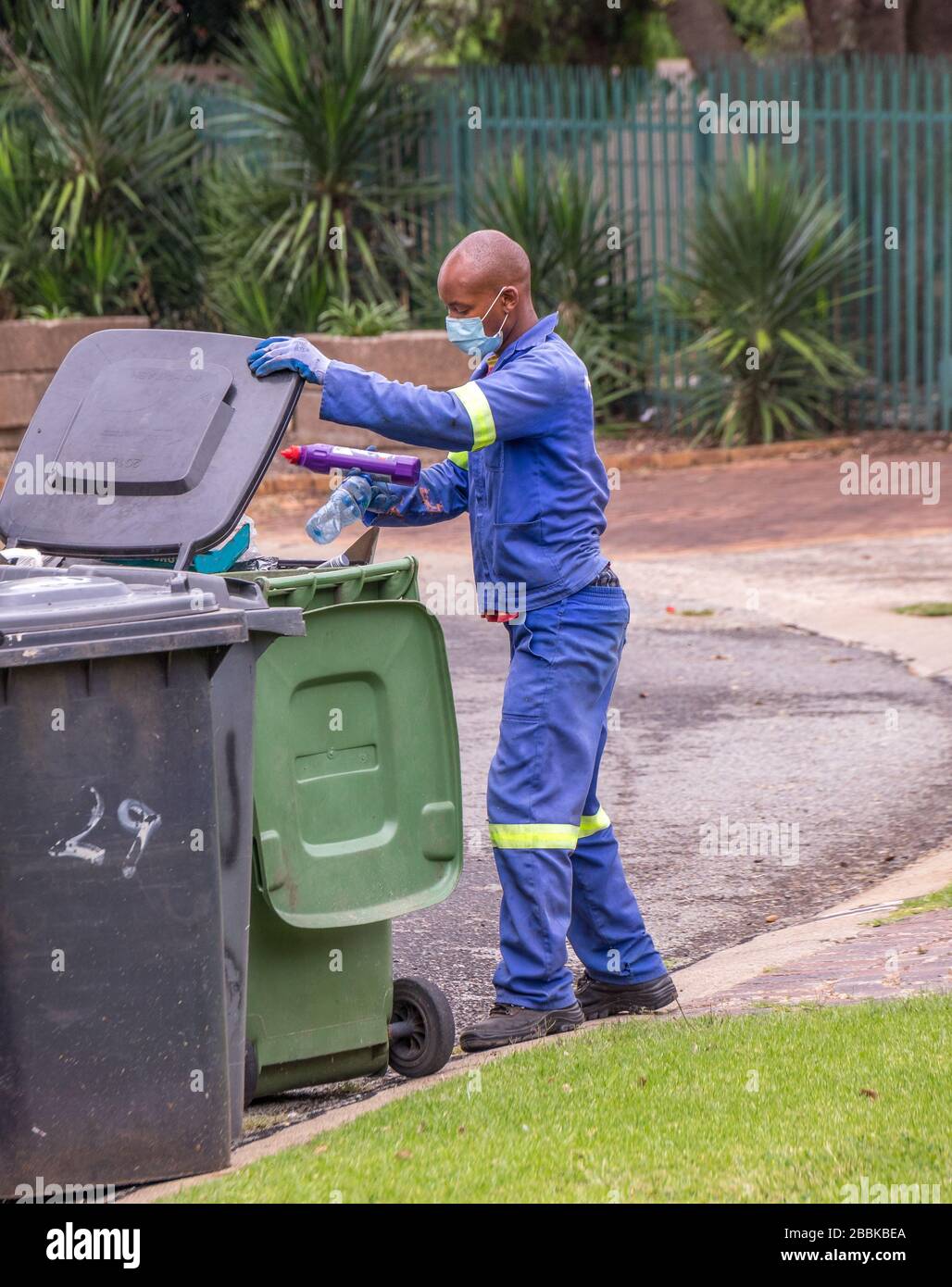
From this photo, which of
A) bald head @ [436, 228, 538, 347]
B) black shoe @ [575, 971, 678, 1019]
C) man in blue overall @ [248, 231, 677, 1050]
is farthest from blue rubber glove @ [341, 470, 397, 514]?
black shoe @ [575, 971, 678, 1019]

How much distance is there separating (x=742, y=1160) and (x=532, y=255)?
41.6 feet

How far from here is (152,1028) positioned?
3.59 meters

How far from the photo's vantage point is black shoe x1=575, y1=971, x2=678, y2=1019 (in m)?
4.71

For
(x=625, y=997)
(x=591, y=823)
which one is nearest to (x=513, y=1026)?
(x=625, y=997)

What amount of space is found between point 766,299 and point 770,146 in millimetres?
1308

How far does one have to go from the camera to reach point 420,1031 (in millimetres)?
4344

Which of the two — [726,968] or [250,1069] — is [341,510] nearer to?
[250,1069]

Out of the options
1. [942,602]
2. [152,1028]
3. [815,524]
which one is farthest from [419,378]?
[152,1028]

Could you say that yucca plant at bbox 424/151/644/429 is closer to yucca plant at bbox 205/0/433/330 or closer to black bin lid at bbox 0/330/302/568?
yucca plant at bbox 205/0/433/330

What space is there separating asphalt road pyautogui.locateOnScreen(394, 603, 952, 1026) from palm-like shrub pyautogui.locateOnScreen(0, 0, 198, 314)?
277 inches

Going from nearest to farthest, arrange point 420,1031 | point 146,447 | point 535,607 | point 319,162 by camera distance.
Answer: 1. point 146,447
2. point 420,1031
3. point 535,607
4. point 319,162


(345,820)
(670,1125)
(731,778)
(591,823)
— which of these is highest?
(345,820)

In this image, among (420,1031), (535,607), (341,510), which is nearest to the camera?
(420,1031)
